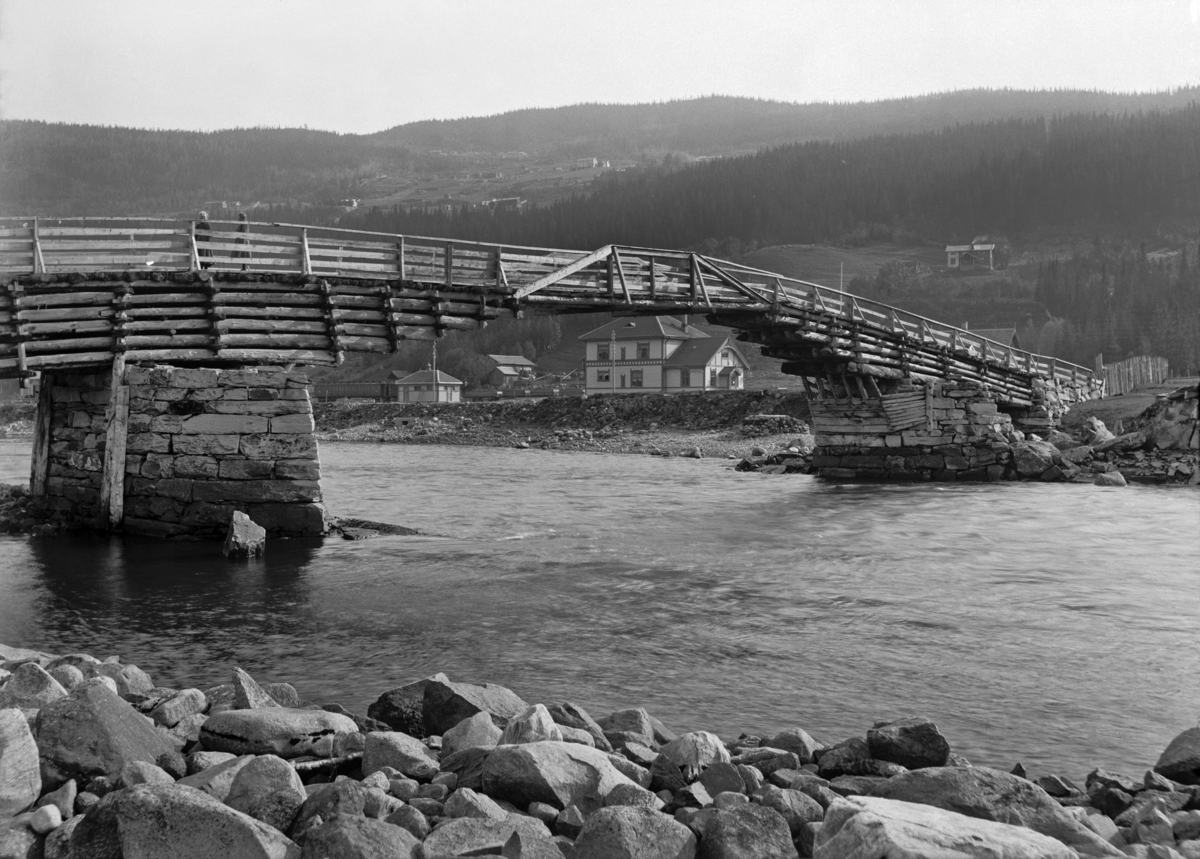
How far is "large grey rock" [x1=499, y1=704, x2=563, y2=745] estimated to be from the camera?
19.6 feet

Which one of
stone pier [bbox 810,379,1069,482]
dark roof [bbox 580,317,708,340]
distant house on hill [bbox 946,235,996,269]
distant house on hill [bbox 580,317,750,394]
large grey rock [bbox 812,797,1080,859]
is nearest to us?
large grey rock [bbox 812,797,1080,859]

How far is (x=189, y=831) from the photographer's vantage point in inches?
175

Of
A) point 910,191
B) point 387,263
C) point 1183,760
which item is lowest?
point 1183,760

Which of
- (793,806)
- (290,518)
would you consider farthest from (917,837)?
(290,518)

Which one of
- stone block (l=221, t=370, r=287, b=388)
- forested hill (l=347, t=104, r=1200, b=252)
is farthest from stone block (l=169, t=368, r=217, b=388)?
forested hill (l=347, t=104, r=1200, b=252)

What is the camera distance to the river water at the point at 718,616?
336 inches

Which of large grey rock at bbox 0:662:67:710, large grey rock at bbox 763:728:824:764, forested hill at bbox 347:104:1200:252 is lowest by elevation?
large grey rock at bbox 763:728:824:764

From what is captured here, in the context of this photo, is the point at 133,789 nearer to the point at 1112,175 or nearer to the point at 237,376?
the point at 237,376

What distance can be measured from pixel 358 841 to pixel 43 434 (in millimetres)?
18300

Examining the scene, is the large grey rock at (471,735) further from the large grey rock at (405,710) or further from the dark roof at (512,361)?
the dark roof at (512,361)

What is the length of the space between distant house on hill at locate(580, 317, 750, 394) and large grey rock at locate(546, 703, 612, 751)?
81210 mm

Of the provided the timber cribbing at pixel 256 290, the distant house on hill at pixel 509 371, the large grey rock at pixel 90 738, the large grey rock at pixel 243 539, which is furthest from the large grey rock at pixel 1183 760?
the distant house on hill at pixel 509 371

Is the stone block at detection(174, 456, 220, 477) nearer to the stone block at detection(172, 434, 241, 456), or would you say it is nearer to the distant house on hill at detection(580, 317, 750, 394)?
the stone block at detection(172, 434, 241, 456)

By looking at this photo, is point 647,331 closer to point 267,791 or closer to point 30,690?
point 30,690
